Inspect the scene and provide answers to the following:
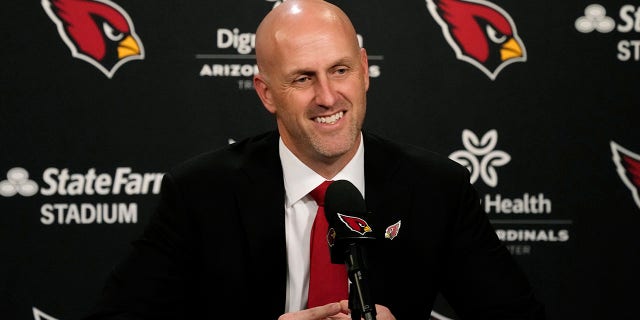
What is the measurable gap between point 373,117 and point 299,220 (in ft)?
2.79

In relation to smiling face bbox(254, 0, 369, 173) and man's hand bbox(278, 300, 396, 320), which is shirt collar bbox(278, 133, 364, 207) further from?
man's hand bbox(278, 300, 396, 320)

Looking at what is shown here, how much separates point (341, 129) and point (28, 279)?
134 centimetres

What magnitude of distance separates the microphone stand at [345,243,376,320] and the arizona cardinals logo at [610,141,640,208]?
174 centimetres

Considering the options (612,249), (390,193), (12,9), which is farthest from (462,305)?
(12,9)

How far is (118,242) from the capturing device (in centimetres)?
277

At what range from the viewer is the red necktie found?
1.88 metres

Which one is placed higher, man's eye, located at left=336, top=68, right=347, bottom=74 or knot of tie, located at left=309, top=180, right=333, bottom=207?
man's eye, located at left=336, top=68, right=347, bottom=74

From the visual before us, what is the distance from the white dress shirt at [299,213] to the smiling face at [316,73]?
0.07 m

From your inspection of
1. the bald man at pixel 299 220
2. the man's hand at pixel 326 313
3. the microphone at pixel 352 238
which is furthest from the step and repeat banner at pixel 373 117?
the microphone at pixel 352 238

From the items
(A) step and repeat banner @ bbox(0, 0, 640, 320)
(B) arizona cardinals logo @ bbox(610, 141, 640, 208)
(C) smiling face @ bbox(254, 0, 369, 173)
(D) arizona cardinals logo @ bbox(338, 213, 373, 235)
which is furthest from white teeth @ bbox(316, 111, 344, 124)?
(B) arizona cardinals logo @ bbox(610, 141, 640, 208)

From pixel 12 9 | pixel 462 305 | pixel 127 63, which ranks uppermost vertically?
pixel 12 9

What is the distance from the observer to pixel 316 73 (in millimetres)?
1862

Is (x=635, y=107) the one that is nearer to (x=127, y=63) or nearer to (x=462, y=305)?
(x=462, y=305)

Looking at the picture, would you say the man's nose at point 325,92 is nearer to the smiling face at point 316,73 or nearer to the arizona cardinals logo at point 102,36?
the smiling face at point 316,73
